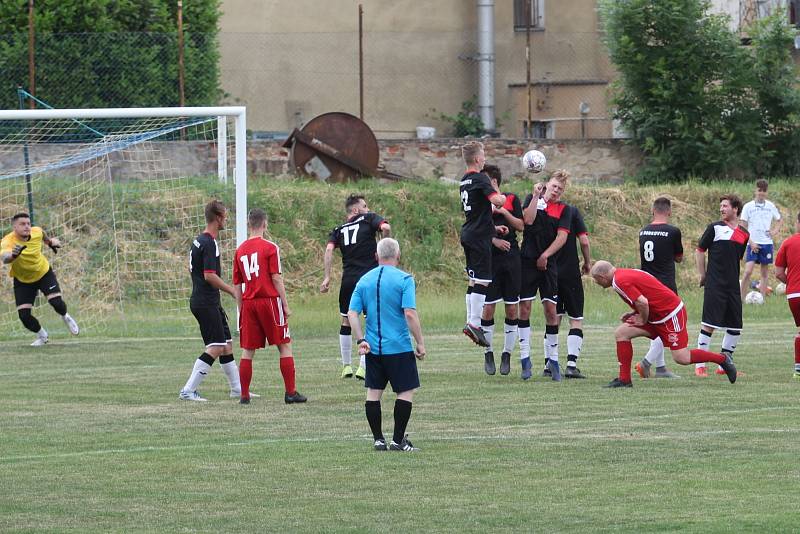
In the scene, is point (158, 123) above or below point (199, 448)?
above

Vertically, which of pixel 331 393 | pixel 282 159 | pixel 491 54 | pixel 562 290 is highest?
pixel 491 54

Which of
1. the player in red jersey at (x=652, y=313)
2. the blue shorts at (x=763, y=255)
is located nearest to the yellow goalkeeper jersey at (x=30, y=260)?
the player in red jersey at (x=652, y=313)

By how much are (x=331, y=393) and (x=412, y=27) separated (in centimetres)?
2436

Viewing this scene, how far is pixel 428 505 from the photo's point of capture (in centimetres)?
872

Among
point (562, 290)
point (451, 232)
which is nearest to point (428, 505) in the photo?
point (562, 290)

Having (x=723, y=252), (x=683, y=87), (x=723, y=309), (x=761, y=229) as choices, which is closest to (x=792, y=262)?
(x=723, y=252)

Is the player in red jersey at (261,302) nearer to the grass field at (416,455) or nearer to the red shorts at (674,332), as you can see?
the grass field at (416,455)

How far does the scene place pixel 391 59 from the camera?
3697 cm

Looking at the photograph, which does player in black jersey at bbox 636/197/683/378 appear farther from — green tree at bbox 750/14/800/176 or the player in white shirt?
green tree at bbox 750/14/800/176

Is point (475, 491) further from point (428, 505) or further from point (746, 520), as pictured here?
point (746, 520)

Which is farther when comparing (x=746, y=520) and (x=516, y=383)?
(x=516, y=383)

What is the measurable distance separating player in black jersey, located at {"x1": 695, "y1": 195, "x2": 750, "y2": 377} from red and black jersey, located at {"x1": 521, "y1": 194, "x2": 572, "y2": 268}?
1.62 m

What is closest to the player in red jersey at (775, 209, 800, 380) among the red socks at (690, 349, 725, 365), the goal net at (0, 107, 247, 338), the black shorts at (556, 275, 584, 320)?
the red socks at (690, 349, 725, 365)

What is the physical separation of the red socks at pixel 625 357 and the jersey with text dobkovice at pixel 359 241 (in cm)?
310
